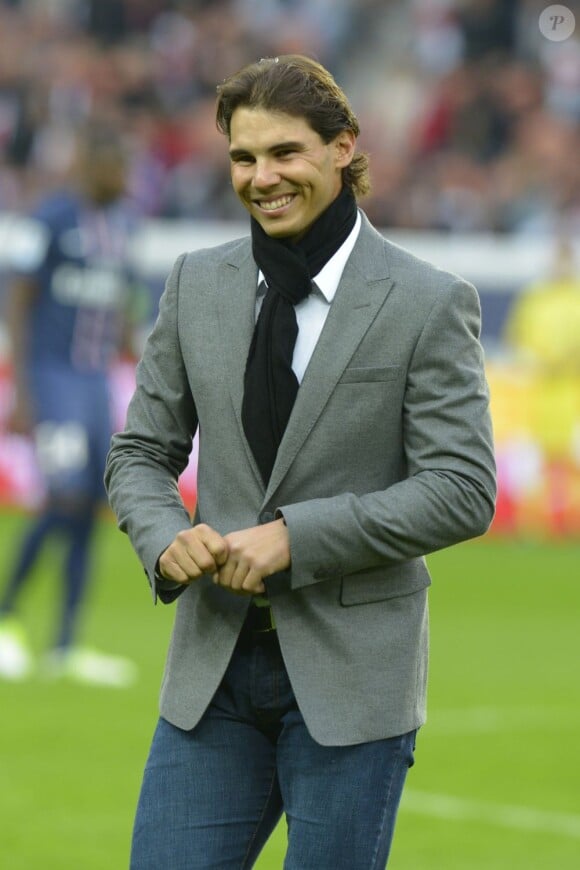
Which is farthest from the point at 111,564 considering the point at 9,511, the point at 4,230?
the point at 4,230

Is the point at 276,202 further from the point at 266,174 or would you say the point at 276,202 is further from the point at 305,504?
the point at 305,504

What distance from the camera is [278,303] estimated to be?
10.6 ft

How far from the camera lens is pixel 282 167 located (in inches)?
123

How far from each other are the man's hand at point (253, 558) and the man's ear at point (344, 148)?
0.67 meters

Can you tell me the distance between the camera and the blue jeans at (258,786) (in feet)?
10.2

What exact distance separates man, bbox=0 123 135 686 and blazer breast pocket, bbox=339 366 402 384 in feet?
17.4

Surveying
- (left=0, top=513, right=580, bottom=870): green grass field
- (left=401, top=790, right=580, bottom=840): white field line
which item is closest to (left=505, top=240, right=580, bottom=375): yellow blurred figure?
(left=0, top=513, right=580, bottom=870): green grass field

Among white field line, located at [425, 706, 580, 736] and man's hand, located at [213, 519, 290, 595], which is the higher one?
man's hand, located at [213, 519, 290, 595]

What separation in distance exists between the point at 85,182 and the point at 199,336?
528 centimetres

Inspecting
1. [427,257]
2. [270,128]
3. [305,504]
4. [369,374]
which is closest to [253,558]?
[305,504]

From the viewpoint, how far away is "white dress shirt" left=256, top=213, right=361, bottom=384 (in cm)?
321

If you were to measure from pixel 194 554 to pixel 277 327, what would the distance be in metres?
0.45

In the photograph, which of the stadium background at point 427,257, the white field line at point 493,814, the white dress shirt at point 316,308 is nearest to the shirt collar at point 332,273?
the white dress shirt at point 316,308

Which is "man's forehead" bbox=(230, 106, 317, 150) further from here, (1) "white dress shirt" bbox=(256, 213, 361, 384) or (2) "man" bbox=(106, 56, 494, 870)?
(1) "white dress shirt" bbox=(256, 213, 361, 384)
